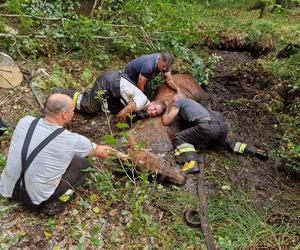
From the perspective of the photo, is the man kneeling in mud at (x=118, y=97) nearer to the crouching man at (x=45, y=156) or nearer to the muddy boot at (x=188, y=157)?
the muddy boot at (x=188, y=157)

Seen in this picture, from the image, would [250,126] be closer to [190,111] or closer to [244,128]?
[244,128]

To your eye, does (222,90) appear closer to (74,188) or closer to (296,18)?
(74,188)

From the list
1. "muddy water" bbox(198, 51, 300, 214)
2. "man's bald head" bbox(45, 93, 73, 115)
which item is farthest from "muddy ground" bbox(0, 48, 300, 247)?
"man's bald head" bbox(45, 93, 73, 115)

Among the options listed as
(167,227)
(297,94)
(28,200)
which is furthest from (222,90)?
(28,200)

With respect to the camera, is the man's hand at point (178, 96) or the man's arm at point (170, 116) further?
the man's hand at point (178, 96)

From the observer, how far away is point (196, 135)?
17.4 feet

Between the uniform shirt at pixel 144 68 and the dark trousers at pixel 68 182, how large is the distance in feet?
8.73

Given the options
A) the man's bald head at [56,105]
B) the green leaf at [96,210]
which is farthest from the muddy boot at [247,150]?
the man's bald head at [56,105]

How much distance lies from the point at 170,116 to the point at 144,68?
1.19 m

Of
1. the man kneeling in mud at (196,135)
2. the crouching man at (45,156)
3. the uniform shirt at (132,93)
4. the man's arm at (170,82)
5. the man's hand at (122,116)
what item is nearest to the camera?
the crouching man at (45,156)

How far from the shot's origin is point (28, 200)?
3.74 meters

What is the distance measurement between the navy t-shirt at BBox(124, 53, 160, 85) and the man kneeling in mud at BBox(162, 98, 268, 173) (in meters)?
0.89

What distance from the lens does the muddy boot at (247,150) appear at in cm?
554

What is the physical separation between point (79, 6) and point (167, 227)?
5.86 meters
